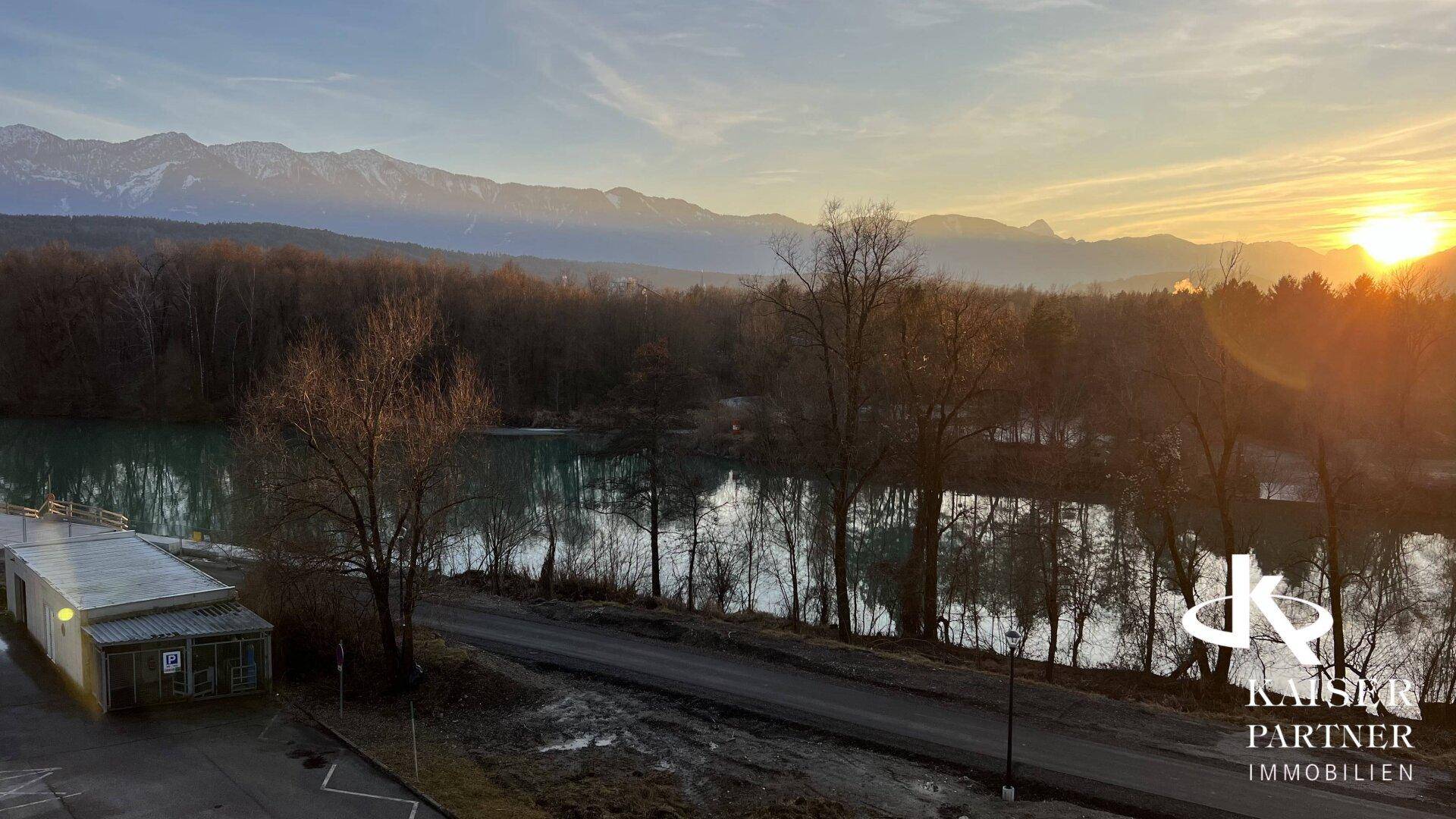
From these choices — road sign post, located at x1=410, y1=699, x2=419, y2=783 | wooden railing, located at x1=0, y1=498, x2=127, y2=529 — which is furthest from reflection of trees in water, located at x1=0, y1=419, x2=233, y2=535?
road sign post, located at x1=410, y1=699, x2=419, y2=783

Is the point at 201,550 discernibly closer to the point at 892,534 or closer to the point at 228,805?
the point at 228,805

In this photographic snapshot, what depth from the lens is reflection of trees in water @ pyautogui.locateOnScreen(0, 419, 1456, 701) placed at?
25000 millimetres

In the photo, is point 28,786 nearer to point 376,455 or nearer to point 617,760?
point 376,455

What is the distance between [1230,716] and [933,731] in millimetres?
5641

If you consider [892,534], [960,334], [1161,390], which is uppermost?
[960,334]

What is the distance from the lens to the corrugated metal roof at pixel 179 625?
17.2 meters

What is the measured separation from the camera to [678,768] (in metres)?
14.5

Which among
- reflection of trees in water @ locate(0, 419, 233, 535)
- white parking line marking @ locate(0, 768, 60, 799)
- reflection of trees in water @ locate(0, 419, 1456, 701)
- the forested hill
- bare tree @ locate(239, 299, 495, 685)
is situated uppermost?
the forested hill

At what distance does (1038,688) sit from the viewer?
58.6 ft

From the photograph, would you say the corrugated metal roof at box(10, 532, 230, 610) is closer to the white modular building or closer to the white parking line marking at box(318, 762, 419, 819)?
the white modular building

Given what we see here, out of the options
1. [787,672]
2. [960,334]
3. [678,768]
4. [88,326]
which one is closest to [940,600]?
[960,334]

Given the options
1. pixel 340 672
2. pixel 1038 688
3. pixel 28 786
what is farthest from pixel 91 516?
pixel 1038 688

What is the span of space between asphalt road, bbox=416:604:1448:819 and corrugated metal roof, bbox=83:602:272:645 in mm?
5009

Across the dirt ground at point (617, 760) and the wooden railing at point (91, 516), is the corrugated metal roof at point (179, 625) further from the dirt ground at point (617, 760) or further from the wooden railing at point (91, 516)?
the wooden railing at point (91, 516)
